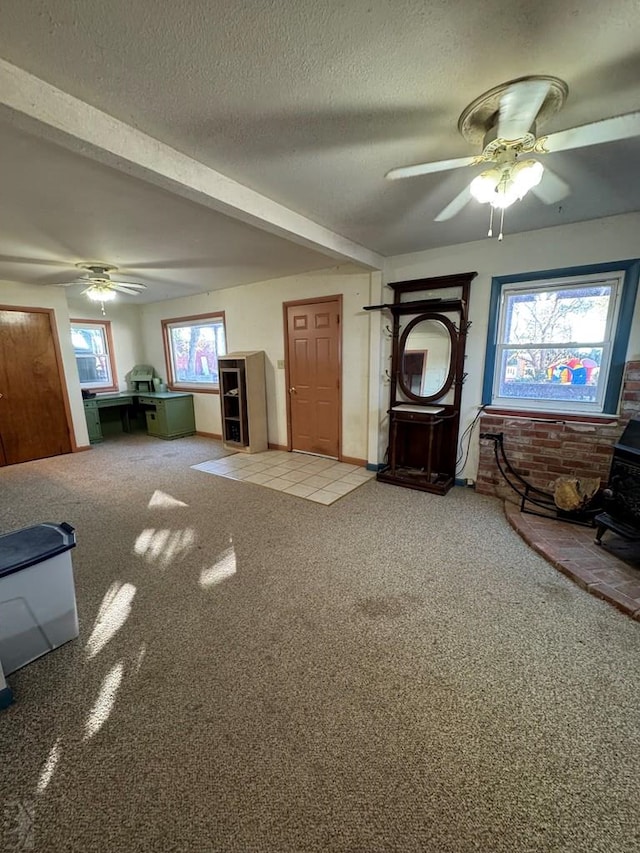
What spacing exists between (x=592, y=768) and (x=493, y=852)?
48cm

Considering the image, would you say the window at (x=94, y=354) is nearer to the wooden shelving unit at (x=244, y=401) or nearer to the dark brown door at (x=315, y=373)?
the wooden shelving unit at (x=244, y=401)

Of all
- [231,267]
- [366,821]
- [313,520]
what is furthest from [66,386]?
[366,821]

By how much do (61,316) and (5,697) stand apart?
16.5 feet

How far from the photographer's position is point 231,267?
4.00 metres

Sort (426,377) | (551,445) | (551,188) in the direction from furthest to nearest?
(426,377) → (551,445) → (551,188)

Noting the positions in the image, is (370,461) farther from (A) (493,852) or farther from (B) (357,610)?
(A) (493,852)

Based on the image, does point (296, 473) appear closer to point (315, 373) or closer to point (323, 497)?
point (323, 497)

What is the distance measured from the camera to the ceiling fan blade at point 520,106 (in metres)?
1.32

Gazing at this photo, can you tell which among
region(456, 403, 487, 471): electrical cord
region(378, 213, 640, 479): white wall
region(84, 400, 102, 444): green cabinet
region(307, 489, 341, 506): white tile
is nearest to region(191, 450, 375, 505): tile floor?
region(307, 489, 341, 506): white tile

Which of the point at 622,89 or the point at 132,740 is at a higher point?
the point at 622,89

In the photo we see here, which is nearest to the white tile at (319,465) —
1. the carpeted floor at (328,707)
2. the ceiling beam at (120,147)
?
the carpeted floor at (328,707)

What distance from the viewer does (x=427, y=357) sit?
3.62 meters

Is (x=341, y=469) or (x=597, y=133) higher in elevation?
(x=597, y=133)

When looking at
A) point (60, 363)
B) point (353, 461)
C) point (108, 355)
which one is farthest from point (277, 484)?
point (108, 355)
